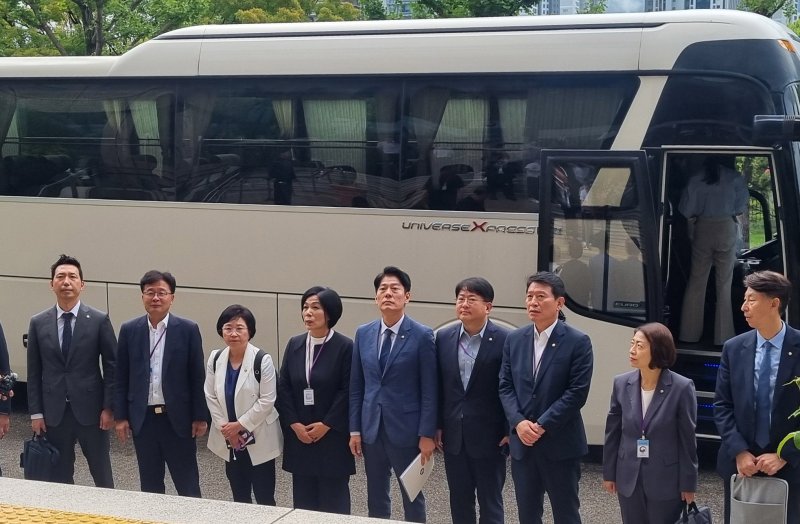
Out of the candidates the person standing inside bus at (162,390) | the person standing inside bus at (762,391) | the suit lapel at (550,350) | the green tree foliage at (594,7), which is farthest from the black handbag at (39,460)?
the green tree foliage at (594,7)

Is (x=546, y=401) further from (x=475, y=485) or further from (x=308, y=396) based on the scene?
(x=308, y=396)

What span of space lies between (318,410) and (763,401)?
2.53m

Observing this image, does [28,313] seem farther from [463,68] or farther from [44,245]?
[463,68]

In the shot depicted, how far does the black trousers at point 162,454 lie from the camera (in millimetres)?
6957

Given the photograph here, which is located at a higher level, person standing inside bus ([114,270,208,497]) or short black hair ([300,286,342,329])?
short black hair ([300,286,342,329])

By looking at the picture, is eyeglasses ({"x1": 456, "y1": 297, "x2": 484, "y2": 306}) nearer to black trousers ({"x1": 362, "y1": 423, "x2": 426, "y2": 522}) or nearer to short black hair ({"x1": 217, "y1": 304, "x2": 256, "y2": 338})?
black trousers ({"x1": 362, "y1": 423, "x2": 426, "y2": 522})

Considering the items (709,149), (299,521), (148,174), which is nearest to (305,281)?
(148,174)

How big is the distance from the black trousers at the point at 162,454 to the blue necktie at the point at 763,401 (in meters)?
3.45

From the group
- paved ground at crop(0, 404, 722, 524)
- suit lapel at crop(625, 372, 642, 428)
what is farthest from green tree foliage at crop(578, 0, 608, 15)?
suit lapel at crop(625, 372, 642, 428)

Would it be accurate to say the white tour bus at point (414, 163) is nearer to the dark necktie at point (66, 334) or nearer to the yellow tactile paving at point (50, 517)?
the dark necktie at point (66, 334)

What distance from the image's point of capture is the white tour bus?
26.2 ft

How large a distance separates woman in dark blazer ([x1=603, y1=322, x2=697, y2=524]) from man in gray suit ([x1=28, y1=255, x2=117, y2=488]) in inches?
135

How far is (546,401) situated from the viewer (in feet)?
19.8

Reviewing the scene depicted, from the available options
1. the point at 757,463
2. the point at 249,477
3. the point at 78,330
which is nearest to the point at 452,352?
the point at 249,477
